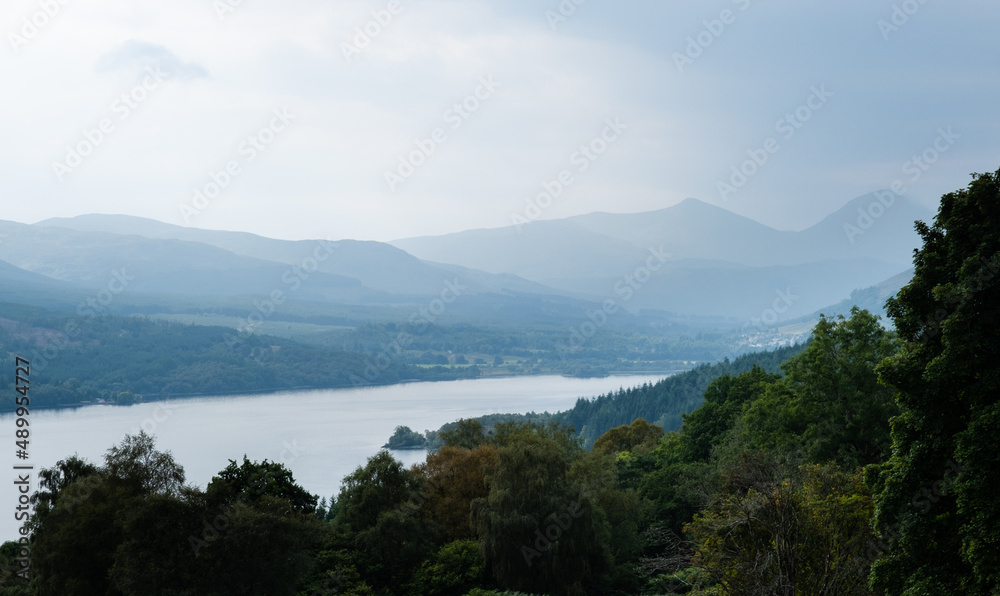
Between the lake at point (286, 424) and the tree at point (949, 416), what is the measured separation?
4656cm

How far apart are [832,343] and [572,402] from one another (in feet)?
337

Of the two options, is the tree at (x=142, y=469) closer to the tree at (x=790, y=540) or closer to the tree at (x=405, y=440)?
the tree at (x=790, y=540)

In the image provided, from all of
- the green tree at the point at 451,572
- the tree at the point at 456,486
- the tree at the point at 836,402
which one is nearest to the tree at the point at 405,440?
the tree at the point at 456,486

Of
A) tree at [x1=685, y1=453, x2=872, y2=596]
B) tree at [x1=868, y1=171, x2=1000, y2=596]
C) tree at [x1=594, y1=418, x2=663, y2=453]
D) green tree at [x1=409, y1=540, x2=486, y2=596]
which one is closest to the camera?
Result: tree at [x1=868, y1=171, x2=1000, y2=596]

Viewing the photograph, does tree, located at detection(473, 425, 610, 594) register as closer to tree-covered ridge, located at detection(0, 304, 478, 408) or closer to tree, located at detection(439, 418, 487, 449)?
tree, located at detection(439, 418, 487, 449)

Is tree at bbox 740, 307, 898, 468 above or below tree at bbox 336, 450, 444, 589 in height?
above

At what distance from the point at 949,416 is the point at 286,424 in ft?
311

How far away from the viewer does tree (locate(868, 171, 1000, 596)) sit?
31.3 feet

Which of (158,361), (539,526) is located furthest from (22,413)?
(158,361)

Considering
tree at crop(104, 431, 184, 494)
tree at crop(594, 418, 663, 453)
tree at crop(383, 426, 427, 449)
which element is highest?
tree at crop(104, 431, 184, 494)

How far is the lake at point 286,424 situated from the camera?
69.5 meters

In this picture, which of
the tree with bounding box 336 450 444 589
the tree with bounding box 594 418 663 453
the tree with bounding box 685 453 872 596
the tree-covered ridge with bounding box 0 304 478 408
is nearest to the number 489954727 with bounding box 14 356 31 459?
the tree with bounding box 336 450 444 589

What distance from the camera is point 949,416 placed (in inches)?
414

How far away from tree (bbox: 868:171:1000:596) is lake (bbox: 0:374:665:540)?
46.6m
